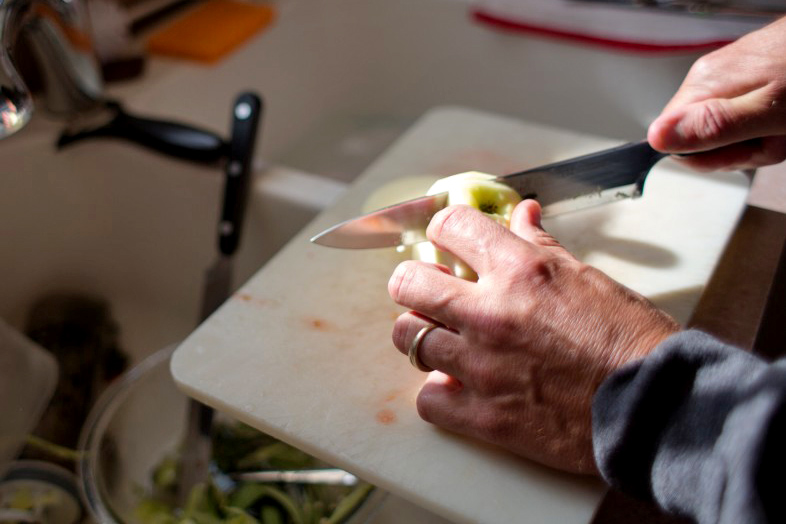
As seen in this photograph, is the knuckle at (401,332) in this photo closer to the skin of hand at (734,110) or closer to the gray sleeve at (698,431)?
the gray sleeve at (698,431)

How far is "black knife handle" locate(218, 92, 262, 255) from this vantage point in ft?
3.03

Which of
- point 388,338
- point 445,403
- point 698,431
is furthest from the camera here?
point 388,338

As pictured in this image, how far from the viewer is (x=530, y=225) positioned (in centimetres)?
64

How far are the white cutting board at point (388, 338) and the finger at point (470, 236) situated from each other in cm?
12

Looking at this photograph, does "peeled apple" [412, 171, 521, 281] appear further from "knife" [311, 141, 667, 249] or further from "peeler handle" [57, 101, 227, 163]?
"peeler handle" [57, 101, 227, 163]

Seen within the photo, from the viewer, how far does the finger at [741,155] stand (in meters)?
0.74

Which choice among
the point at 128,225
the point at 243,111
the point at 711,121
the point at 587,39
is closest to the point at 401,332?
the point at 711,121

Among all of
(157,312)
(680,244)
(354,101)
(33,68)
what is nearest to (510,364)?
(680,244)

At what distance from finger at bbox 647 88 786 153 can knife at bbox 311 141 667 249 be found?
3cm

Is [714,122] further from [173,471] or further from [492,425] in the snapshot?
[173,471]

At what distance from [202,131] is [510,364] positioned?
62cm

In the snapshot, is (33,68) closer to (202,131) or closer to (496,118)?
(202,131)

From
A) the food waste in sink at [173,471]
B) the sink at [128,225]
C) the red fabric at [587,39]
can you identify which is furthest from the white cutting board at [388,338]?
the red fabric at [587,39]

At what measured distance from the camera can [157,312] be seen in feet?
3.67
